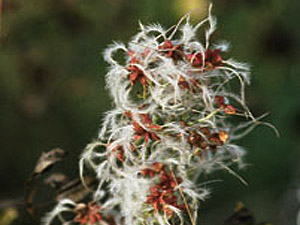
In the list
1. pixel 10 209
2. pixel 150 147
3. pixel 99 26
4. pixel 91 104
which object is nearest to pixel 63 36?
pixel 99 26

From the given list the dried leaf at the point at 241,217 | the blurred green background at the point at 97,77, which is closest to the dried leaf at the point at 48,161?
the dried leaf at the point at 241,217

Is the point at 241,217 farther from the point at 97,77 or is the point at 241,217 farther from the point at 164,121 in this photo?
the point at 97,77

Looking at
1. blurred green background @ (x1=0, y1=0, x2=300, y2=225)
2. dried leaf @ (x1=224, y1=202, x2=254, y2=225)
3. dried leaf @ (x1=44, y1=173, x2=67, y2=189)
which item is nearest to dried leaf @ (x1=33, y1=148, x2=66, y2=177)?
dried leaf @ (x1=44, y1=173, x2=67, y2=189)

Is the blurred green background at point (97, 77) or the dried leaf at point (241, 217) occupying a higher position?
the blurred green background at point (97, 77)

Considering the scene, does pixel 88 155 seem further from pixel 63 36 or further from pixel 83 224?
pixel 63 36

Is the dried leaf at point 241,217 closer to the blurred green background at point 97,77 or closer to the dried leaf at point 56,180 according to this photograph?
the dried leaf at point 56,180

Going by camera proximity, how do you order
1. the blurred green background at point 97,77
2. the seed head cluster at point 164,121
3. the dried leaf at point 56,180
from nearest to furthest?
the seed head cluster at point 164,121 < the dried leaf at point 56,180 < the blurred green background at point 97,77
